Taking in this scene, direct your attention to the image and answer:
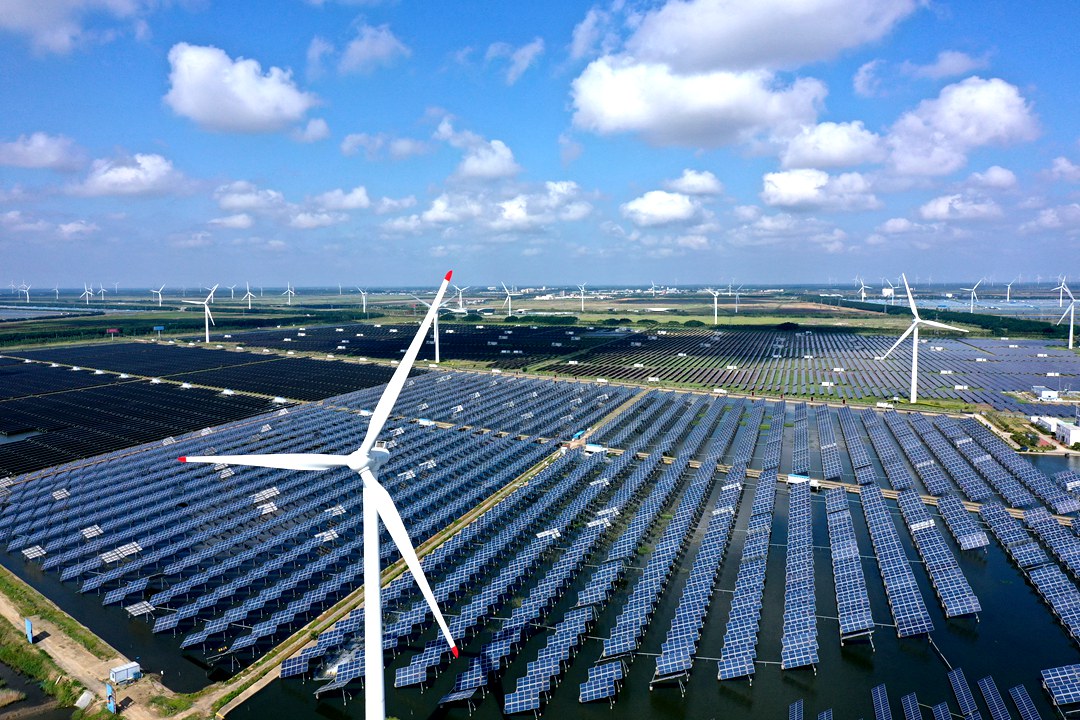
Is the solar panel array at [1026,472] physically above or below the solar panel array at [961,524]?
above

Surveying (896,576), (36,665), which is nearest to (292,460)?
(36,665)

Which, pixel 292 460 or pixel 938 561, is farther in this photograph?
pixel 938 561

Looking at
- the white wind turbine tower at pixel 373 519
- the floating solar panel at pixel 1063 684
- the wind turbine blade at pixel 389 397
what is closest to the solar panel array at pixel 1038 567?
the floating solar panel at pixel 1063 684

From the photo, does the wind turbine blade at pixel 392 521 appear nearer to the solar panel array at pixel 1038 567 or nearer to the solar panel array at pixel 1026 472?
the solar panel array at pixel 1038 567

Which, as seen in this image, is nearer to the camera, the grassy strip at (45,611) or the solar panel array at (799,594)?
the solar panel array at (799,594)

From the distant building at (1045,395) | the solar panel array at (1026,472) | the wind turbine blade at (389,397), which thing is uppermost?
the wind turbine blade at (389,397)

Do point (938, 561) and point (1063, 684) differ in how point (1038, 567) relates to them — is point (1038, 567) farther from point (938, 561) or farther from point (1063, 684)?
point (1063, 684)

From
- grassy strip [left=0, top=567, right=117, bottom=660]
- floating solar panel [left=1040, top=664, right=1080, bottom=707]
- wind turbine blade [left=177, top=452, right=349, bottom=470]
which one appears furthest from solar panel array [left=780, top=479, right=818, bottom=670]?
grassy strip [left=0, top=567, right=117, bottom=660]
